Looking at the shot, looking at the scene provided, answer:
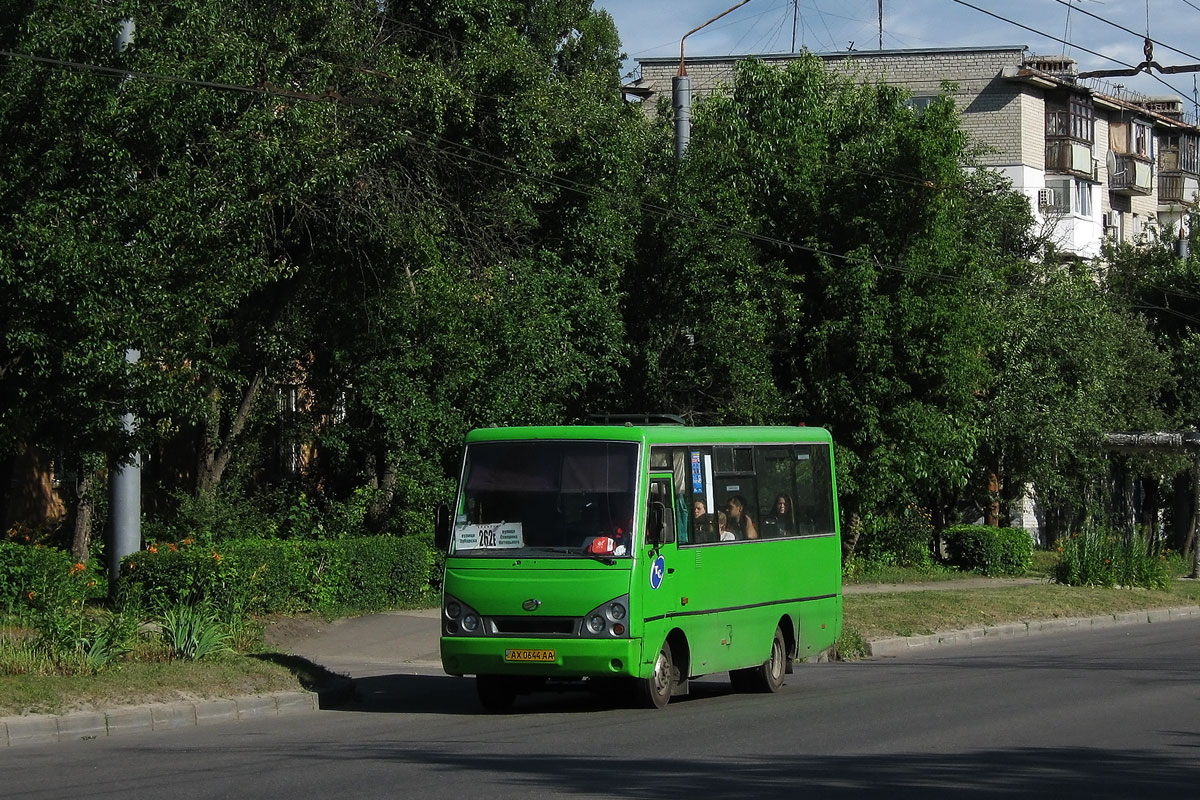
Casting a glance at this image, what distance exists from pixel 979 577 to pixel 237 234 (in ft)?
70.4

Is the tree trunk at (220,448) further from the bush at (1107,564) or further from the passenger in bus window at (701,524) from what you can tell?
the bush at (1107,564)

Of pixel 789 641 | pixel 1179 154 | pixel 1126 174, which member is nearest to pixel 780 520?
pixel 789 641

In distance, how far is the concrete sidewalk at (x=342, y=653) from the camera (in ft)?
38.9

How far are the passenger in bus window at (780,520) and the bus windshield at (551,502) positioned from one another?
8.39ft

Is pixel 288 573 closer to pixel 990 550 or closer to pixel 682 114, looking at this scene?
pixel 682 114

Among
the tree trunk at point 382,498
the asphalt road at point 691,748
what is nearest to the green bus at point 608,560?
the asphalt road at point 691,748

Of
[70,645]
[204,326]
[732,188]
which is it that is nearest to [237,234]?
[204,326]

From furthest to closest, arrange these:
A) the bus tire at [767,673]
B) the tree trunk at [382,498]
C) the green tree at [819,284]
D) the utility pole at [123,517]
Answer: the green tree at [819,284], the tree trunk at [382,498], the utility pole at [123,517], the bus tire at [767,673]

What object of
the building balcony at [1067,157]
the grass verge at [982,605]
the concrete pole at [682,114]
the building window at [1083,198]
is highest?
the building balcony at [1067,157]

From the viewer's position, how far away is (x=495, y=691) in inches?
546

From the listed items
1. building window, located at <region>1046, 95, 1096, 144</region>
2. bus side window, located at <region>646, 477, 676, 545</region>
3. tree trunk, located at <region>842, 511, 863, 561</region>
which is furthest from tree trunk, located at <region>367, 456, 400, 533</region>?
building window, located at <region>1046, 95, 1096, 144</region>

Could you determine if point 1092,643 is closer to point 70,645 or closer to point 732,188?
point 732,188

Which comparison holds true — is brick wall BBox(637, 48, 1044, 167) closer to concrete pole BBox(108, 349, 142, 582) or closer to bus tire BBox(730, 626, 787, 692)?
concrete pole BBox(108, 349, 142, 582)

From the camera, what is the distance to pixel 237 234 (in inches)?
677
